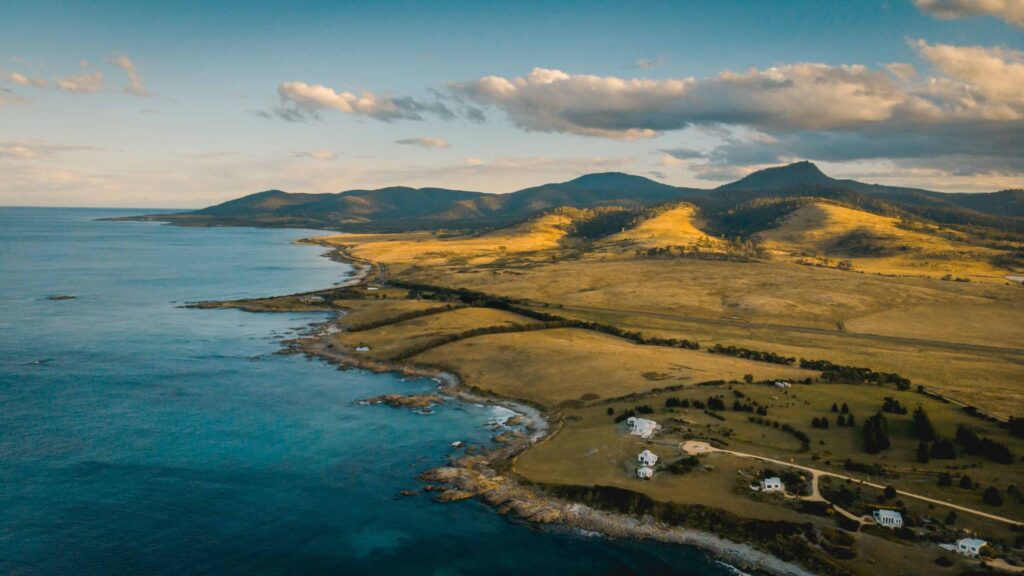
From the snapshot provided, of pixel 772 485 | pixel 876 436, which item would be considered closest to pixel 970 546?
pixel 772 485

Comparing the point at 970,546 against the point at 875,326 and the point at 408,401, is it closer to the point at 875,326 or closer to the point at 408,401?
the point at 408,401

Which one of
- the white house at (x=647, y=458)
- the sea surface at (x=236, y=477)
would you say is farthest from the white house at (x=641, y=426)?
the sea surface at (x=236, y=477)

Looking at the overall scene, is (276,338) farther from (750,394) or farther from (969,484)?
(969,484)

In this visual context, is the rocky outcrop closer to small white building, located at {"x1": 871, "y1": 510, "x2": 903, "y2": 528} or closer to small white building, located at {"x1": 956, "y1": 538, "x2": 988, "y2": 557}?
small white building, located at {"x1": 871, "y1": 510, "x2": 903, "y2": 528}

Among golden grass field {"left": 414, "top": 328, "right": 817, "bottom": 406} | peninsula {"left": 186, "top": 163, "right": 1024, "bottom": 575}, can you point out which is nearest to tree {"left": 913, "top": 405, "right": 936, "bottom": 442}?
peninsula {"left": 186, "top": 163, "right": 1024, "bottom": 575}

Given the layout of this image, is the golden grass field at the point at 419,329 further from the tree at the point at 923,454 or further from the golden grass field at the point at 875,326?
the tree at the point at 923,454
